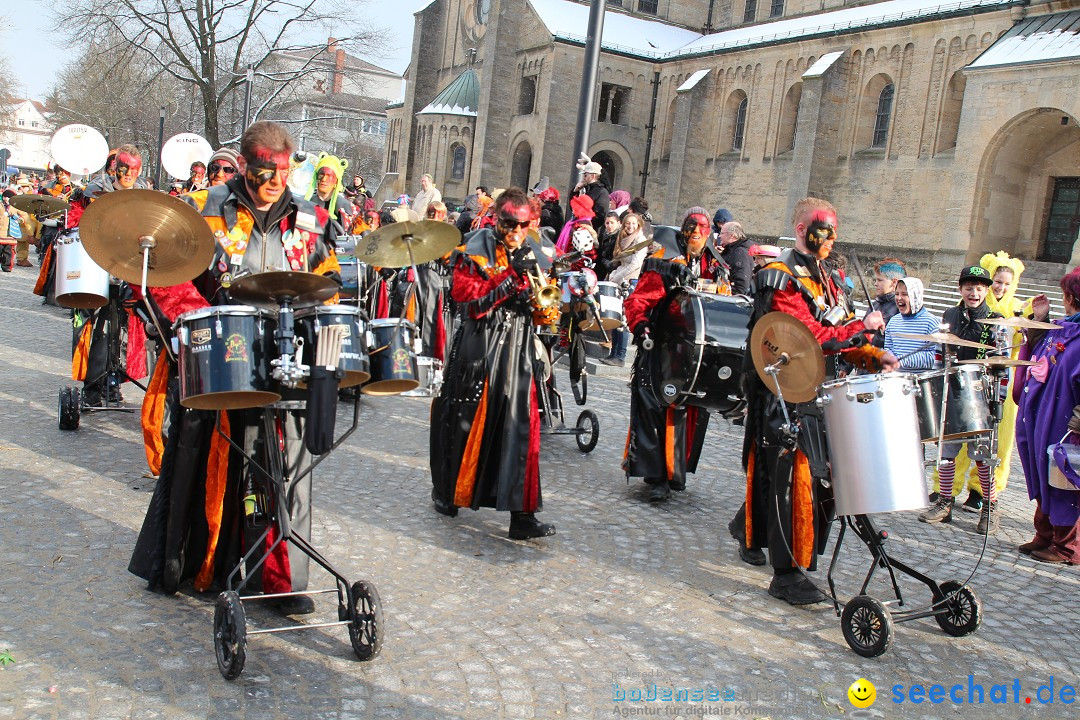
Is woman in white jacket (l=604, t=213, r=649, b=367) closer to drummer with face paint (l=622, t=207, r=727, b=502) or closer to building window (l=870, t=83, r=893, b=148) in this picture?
drummer with face paint (l=622, t=207, r=727, b=502)

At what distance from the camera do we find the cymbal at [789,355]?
4.57 meters

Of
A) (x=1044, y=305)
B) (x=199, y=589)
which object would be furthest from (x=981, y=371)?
(x=199, y=589)

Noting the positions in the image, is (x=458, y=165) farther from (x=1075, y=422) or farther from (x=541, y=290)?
(x=1075, y=422)

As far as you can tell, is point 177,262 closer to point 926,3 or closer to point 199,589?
point 199,589

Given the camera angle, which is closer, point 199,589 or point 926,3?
point 199,589

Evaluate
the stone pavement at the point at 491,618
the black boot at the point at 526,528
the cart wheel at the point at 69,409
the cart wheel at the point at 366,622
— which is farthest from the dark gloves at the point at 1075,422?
the cart wheel at the point at 69,409

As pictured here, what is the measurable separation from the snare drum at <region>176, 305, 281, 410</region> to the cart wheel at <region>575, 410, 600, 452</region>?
513cm

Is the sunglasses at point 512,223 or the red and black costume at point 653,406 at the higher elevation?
the sunglasses at point 512,223

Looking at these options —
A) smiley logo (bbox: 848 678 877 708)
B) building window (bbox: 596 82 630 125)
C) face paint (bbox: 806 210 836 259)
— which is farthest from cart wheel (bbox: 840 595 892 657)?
building window (bbox: 596 82 630 125)

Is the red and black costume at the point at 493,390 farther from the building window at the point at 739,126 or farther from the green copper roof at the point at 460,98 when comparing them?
the green copper roof at the point at 460,98

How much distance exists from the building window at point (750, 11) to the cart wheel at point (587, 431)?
Answer: 3961 cm

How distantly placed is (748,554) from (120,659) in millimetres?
3543

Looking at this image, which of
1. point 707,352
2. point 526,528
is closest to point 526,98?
point 707,352

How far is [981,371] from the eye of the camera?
5062 millimetres
